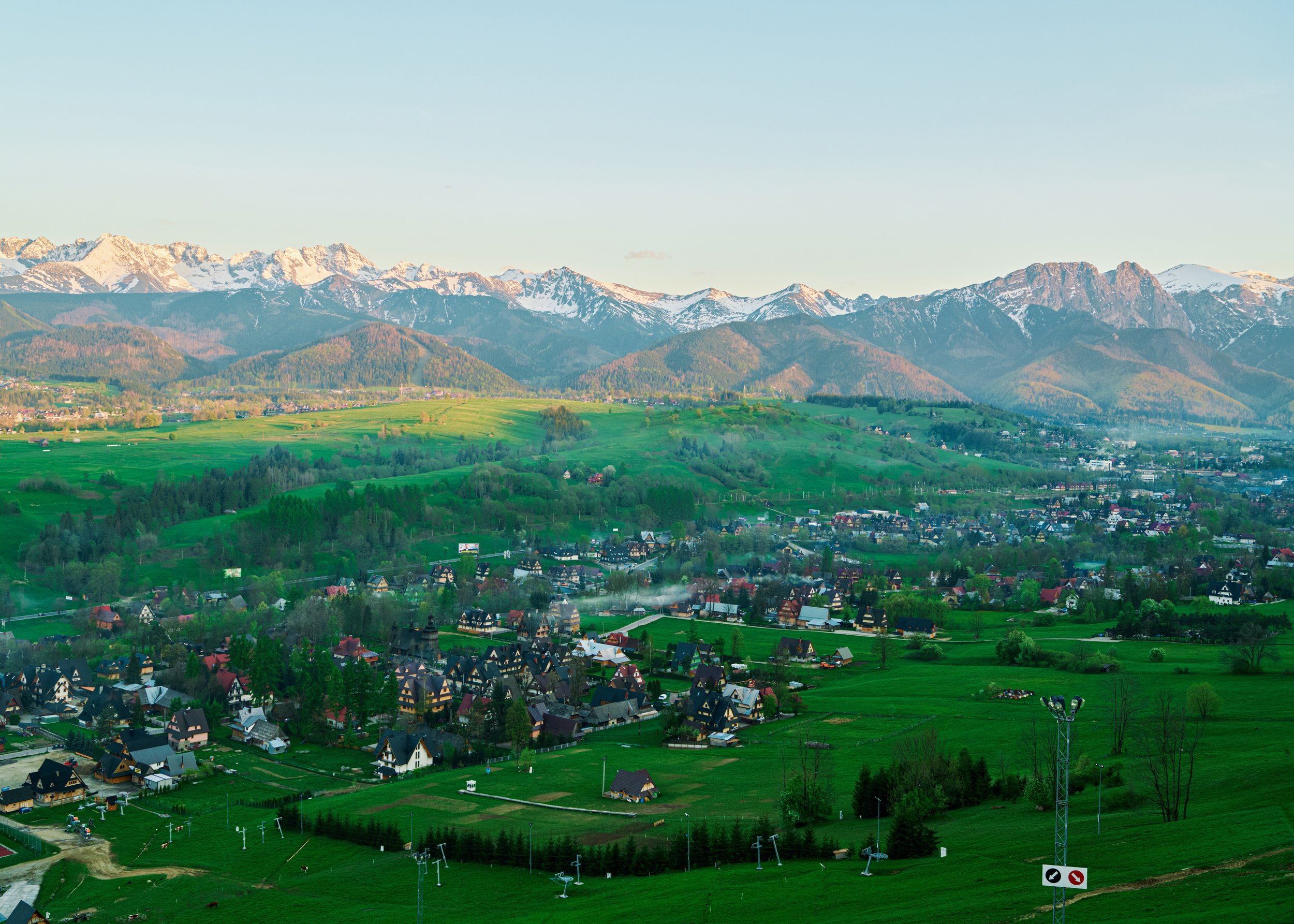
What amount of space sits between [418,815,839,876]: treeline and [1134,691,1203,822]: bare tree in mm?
11740

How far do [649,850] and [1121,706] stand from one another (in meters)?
25.3

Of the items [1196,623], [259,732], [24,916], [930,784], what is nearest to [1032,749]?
[930,784]

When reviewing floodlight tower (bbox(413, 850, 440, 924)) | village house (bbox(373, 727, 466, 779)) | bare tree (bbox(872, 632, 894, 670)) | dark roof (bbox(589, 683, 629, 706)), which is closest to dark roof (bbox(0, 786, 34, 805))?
village house (bbox(373, 727, 466, 779))

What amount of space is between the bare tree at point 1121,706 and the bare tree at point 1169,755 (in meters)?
0.70

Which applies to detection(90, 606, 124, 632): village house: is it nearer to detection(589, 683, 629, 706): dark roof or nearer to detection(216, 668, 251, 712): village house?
detection(216, 668, 251, 712): village house

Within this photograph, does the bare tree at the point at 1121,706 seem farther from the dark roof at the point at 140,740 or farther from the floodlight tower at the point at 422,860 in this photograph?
the dark roof at the point at 140,740

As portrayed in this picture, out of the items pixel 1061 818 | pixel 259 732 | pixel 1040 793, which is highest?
pixel 1061 818

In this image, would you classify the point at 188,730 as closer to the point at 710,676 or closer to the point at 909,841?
the point at 710,676

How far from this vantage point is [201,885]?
Result: 41.2m

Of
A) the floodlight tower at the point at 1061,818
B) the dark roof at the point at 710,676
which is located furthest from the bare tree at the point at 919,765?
the dark roof at the point at 710,676

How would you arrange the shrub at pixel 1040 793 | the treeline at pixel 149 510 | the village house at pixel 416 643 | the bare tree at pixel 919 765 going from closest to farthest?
the shrub at pixel 1040 793 < the bare tree at pixel 919 765 < the village house at pixel 416 643 < the treeline at pixel 149 510

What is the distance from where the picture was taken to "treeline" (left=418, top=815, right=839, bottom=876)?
38688mm

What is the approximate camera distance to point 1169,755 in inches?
1540

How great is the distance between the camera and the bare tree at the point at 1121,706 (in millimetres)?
46812
